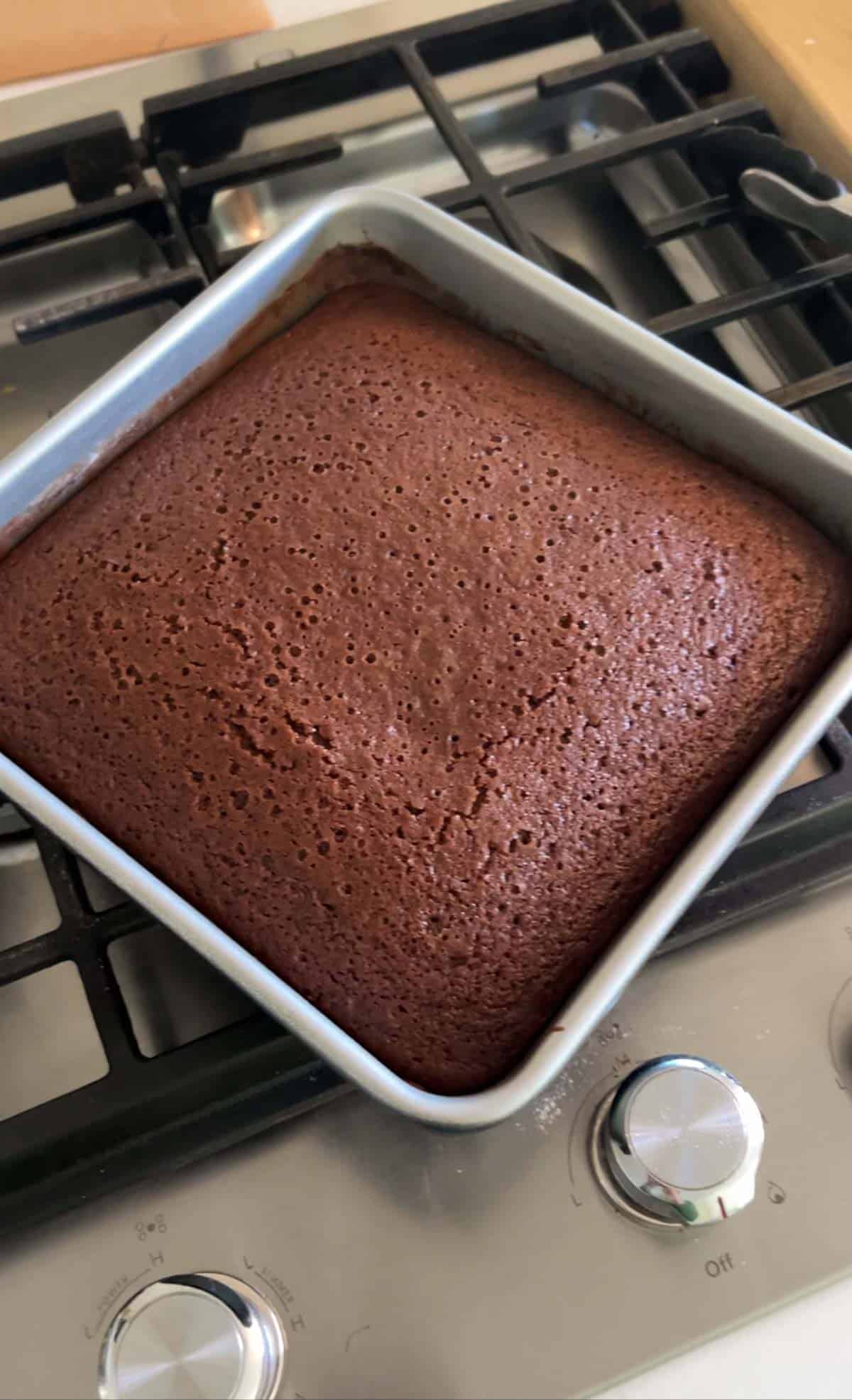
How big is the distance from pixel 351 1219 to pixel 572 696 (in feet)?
0.87

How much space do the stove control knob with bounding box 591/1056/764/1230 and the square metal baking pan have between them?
6 cm

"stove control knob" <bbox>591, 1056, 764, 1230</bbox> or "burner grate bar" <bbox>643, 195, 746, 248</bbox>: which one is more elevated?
"burner grate bar" <bbox>643, 195, 746, 248</bbox>

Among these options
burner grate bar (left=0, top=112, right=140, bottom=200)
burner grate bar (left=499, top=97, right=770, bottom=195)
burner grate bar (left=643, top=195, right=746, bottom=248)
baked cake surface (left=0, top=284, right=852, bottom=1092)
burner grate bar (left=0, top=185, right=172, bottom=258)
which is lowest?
baked cake surface (left=0, top=284, right=852, bottom=1092)

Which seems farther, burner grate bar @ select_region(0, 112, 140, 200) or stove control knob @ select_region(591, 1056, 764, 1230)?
burner grate bar @ select_region(0, 112, 140, 200)

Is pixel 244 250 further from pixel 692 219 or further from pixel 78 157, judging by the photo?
pixel 692 219

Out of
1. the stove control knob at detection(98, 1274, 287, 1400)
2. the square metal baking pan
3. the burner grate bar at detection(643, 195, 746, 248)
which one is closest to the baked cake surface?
the square metal baking pan

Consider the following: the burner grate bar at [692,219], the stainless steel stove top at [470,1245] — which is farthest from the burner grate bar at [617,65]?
the stainless steel stove top at [470,1245]

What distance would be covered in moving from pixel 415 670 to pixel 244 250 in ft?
1.18

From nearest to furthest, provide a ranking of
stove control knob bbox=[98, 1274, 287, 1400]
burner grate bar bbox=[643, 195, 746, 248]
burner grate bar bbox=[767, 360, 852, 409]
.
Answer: stove control knob bbox=[98, 1274, 287, 1400], burner grate bar bbox=[767, 360, 852, 409], burner grate bar bbox=[643, 195, 746, 248]

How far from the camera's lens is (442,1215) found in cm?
49

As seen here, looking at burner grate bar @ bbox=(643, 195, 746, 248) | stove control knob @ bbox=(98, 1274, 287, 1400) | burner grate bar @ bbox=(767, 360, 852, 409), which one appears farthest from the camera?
burner grate bar @ bbox=(643, 195, 746, 248)

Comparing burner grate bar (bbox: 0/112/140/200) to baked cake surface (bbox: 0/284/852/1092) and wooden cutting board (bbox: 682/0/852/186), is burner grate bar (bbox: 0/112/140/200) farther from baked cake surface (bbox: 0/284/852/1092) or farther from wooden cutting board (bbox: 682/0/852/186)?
wooden cutting board (bbox: 682/0/852/186)

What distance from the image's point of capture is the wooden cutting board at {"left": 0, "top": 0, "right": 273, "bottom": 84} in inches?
33.0

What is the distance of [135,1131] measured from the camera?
1.61 ft
